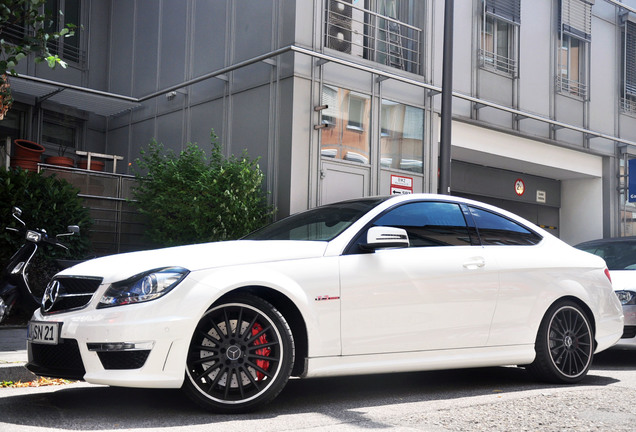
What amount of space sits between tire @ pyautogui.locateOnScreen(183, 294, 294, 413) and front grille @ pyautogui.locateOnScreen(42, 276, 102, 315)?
0.70 metres

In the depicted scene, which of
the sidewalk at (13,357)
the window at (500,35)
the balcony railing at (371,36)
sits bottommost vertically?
the sidewalk at (13,357)

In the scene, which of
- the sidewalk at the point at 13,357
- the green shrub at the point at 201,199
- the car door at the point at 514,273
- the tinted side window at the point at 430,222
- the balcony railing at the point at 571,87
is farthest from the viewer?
the balcony railing at the point at 571,87

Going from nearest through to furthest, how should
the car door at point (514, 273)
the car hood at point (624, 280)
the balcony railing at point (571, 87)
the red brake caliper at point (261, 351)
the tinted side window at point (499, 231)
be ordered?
the red brake caliper at point (261, 351), the car door at point (514, 273), the tinted side window at point (499, 231), the car hood at point (624, 280), the balcony railing at point (571, 87)

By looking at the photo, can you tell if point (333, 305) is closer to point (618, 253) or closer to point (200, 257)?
point (200, 257)

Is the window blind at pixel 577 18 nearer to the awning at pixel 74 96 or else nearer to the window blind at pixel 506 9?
the window blind at pixel 506 9

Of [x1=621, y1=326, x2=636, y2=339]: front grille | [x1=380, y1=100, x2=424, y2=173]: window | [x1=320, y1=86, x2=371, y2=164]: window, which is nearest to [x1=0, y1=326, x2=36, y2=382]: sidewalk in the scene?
[x1=621, y1=326, x2=636, y2=339]: front grille

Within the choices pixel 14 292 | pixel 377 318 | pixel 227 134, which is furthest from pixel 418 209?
pixel 227 134

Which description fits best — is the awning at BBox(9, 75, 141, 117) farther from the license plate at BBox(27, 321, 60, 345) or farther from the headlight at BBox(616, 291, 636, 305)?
the headlight at BBox(616, 291, 636, 305)

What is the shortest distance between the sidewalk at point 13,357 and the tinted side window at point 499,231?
385 centimetres

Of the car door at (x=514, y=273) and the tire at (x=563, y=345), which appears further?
the tire at (x=563, y=345)

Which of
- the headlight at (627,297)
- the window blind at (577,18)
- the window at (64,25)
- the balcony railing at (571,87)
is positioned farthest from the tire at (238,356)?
the window blind at (577,18)

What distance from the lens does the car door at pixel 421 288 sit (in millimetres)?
5496

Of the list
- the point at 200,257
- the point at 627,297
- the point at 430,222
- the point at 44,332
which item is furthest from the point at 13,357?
the point at 627,297

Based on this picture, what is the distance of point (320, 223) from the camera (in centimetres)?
607
